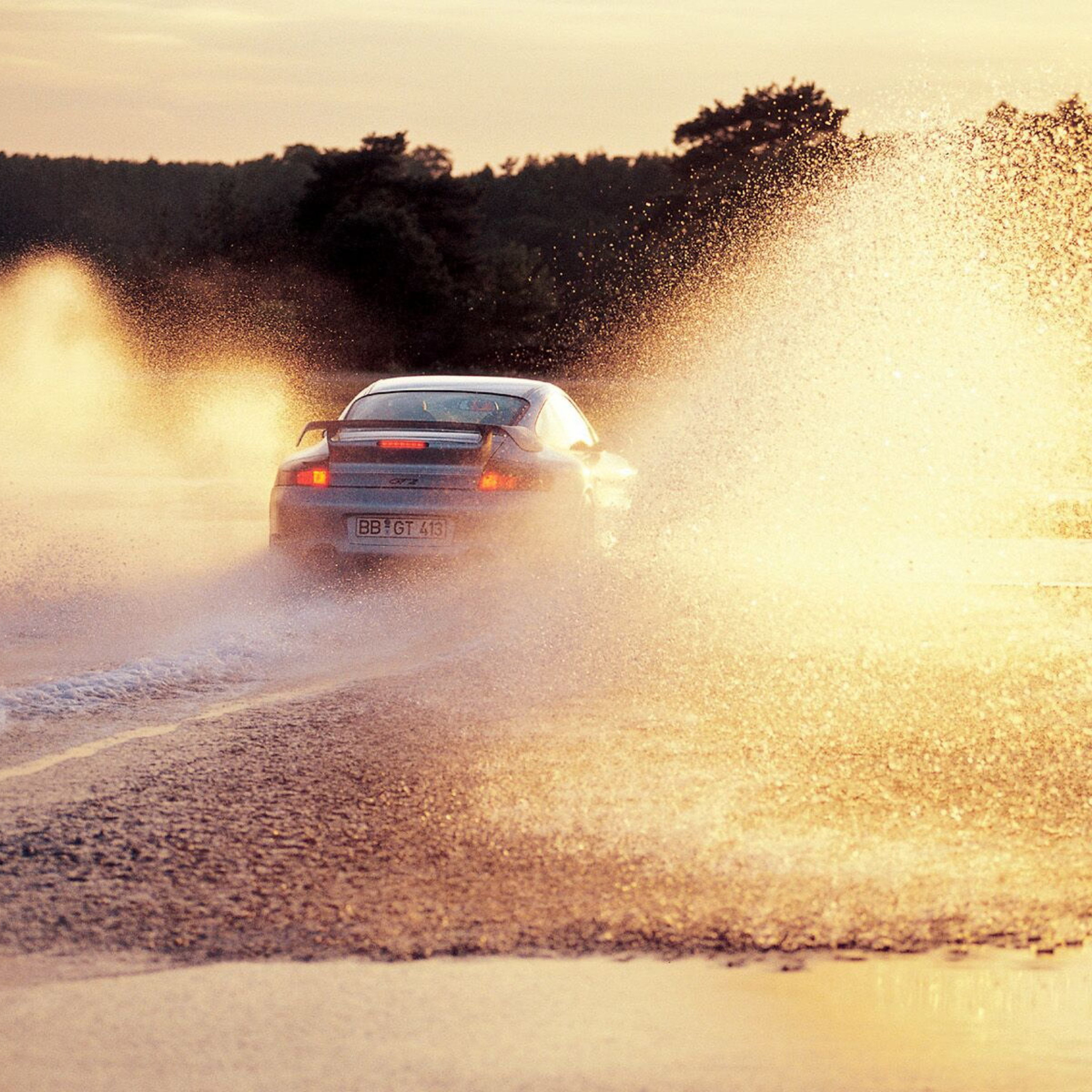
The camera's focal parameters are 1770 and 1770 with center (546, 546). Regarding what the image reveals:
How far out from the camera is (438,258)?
200 ft

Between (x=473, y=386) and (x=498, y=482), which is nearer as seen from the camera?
(x=498, y=482)

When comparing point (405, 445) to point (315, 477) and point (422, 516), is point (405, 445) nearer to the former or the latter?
point (422, 516)

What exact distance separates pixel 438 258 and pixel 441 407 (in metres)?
50.2

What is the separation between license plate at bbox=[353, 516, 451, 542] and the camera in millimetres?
10547

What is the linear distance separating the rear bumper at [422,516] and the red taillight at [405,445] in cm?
26

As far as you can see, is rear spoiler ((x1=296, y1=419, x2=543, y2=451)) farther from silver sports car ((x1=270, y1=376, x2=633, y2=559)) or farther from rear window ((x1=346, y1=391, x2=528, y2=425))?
rear window ((x1=346, y1=391, x2=528, y2=425))

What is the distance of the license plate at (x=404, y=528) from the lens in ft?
34.6

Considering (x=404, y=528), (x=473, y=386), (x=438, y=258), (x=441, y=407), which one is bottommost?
(x=404, y=528)

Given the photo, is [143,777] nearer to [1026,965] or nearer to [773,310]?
[1026,965]

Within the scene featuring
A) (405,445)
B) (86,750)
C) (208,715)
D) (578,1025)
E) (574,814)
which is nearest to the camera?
(578,1025)

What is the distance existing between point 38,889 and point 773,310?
1649 inches

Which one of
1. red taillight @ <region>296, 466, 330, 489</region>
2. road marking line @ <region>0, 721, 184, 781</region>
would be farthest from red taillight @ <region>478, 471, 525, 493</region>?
road marking line @ <region>0, 721, 184, 781</region>

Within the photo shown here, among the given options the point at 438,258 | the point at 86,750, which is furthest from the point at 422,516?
the point at 438,258

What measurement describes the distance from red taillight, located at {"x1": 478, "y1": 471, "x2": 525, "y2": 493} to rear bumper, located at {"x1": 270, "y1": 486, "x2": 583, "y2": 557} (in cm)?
4
